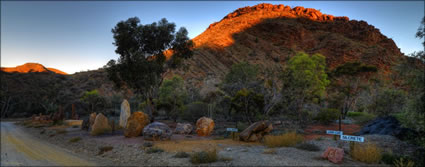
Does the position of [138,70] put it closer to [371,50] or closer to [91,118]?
[91,118]

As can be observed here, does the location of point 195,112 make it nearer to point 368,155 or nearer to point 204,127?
point 204,127

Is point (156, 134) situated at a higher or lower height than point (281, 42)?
lower

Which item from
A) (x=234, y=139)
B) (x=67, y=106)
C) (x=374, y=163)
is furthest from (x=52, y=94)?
(x=374, y=163)

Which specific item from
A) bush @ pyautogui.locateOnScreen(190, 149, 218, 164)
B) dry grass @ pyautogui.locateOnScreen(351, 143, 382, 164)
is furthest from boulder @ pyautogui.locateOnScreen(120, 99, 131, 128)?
dry grass @ pyautogui.locateOnScreen(351, 143, 382, 164)

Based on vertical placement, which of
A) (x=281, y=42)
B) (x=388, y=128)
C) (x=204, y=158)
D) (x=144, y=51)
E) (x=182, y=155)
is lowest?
(x=182, y=155)

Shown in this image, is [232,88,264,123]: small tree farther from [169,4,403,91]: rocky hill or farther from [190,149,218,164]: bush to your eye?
[169,4,403,91]: rocky hill

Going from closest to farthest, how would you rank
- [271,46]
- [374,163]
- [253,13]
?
[374,163] < [271,46] < [253,13]

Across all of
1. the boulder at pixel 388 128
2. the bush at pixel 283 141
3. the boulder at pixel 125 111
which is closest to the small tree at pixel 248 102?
the bush at pixel 283 141

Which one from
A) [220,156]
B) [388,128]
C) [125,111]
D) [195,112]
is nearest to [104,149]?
[220,156]

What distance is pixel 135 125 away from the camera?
14938mm

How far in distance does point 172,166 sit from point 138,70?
11394 mm

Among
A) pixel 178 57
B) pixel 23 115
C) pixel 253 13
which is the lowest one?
pixel 23 115

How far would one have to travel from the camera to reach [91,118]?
65.5 feet

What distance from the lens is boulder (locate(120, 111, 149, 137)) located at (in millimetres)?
14715
